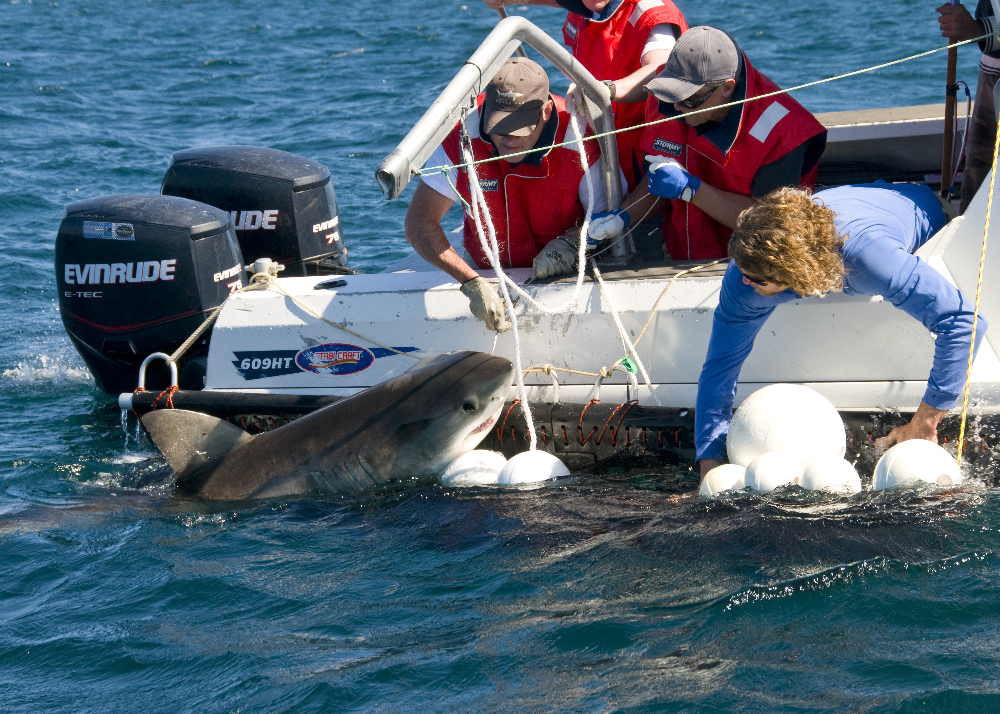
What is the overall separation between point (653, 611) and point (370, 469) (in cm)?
161

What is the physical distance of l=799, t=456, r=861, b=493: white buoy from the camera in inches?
139

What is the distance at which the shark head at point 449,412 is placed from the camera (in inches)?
169

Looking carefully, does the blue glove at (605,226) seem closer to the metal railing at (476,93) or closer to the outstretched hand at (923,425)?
the metal railing at (476,93)

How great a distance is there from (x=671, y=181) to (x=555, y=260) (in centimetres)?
73

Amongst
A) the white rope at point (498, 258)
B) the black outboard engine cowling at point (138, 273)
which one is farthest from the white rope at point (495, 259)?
the black outboard engine cowling at point (138, 273)

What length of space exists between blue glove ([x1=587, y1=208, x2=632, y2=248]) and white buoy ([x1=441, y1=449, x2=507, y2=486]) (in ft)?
3.69

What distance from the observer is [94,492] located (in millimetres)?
4777

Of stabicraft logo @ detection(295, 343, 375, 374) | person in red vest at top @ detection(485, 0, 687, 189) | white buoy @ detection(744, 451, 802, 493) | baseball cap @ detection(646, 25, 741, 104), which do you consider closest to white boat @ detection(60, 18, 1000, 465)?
stabicraft logo @ detection(295, 343, 375, 374)

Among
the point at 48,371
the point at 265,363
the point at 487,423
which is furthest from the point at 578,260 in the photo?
the point at 48,371

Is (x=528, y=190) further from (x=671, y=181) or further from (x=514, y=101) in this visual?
(x=671, y=181)

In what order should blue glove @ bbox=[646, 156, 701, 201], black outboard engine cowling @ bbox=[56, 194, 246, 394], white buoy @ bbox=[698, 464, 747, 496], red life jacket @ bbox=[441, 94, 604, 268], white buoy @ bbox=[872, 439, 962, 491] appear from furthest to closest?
black outboard engine cowling @ bbox=[56, 194, 246, 394]
red life jacket @ bbox=[441, 94, 604, 268]
blue glove @ bbox=[646, 156, 701, 201]
white buoy @ bbox=[698, 464, 747, 496]
white buoy @ bbox=[872, 439, 962, 491]

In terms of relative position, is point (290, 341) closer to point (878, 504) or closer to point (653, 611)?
point (653, 611)

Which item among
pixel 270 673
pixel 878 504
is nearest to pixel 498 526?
pixel 270 673

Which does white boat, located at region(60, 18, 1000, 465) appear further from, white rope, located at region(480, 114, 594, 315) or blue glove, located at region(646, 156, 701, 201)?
blue glove, located at region(646, 156, 701, 201)
